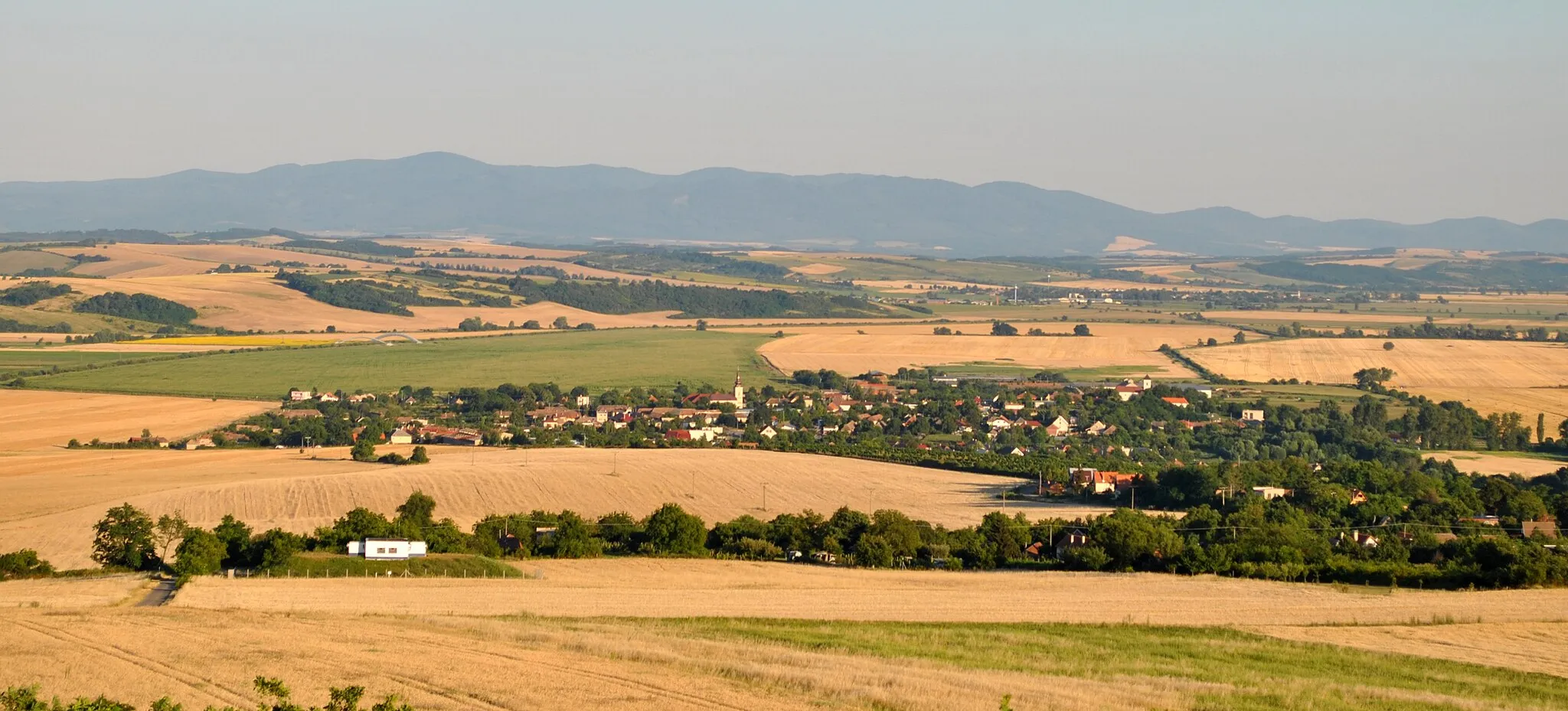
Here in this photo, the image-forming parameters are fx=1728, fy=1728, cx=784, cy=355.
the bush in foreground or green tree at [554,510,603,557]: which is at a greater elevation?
the bush in foreground

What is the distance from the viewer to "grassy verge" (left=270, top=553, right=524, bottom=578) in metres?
37.1

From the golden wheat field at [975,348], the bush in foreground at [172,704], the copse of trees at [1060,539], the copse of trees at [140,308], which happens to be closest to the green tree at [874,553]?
the copse of trees at [1060,539]

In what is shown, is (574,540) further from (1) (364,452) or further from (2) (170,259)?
(2) (170,259)

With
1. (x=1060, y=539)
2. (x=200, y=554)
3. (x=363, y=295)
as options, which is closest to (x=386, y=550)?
(x=200, y=554)

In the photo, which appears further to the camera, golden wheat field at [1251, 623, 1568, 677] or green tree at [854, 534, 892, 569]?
green tree at [854, 534, 892, 569]

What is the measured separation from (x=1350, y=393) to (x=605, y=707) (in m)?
67.7

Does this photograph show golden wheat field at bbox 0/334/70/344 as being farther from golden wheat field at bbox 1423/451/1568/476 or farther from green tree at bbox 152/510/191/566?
golden wheat field at bbox 1423/451/1568/476

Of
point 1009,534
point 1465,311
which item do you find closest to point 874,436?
point 1009,534

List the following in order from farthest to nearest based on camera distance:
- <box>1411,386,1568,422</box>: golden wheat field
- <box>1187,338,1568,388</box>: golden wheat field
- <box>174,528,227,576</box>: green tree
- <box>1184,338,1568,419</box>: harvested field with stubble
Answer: <box>1187,338,1568,388</box>: golden wheat field → <box>1184,338,1568,419</box>: harvested field with stubble → <box>1411,386,1568,422</box>: golden wheat field → <box>174,528,227,576</box>: green tree

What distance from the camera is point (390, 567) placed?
37500 mm

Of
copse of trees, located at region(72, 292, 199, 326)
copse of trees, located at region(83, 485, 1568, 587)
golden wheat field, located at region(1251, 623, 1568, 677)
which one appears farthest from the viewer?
copse of trees, located at region(72, 292, 199, 326)

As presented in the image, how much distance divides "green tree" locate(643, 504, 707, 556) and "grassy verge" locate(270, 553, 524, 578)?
4.49 metres

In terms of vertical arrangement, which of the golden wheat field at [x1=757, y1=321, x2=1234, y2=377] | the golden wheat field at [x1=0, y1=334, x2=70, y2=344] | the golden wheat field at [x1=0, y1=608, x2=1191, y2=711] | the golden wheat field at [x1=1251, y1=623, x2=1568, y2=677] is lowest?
the golden wheat field at [x1=757, y1=321, x2=1234, y2=377]

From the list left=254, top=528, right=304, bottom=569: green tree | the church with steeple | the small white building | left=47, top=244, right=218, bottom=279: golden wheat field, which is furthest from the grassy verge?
left=47, top=244, right=218, bottom=279: golden wheat field
